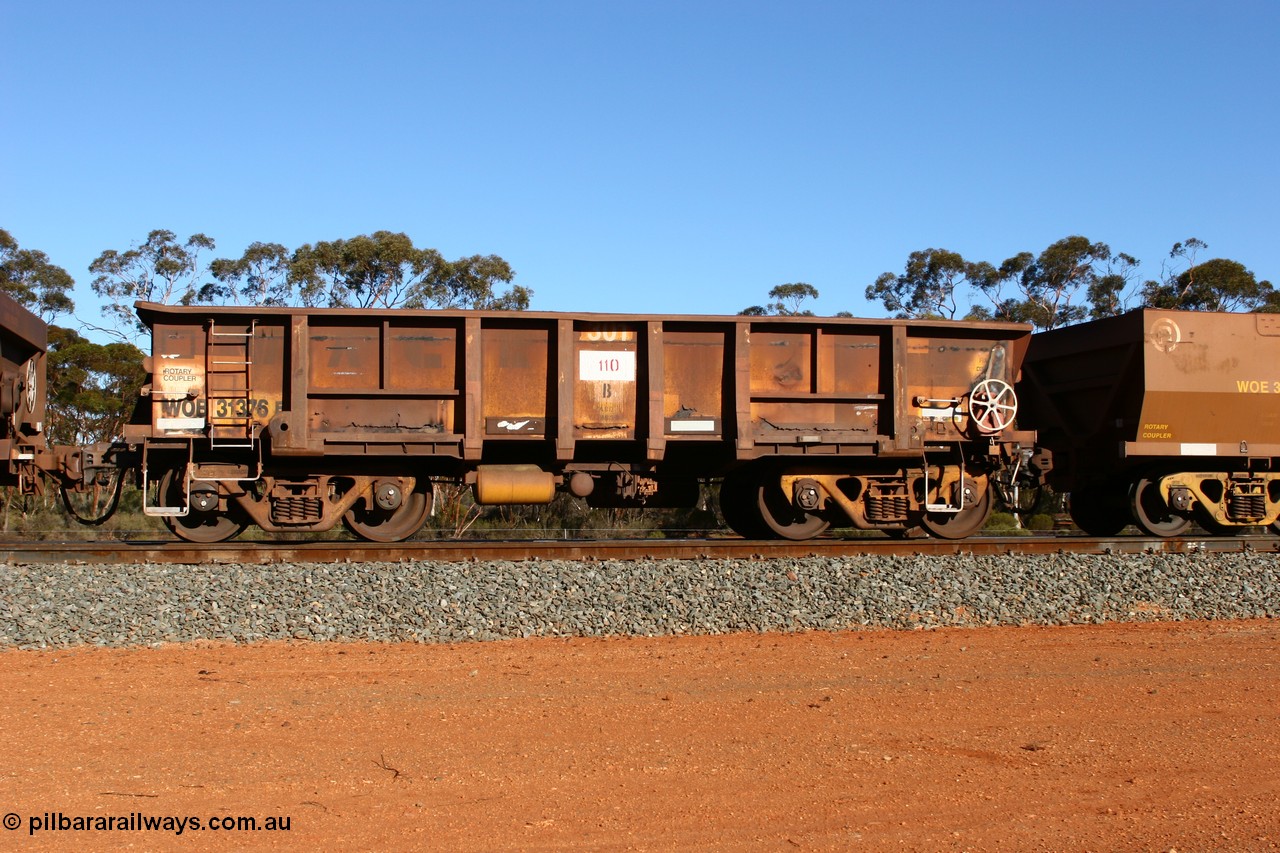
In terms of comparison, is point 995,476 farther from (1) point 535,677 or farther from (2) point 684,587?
(1) point 535,677

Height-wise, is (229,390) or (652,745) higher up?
(229,390)

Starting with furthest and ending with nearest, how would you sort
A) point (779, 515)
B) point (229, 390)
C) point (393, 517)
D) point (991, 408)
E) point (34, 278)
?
point (34, 278) < point (779, 515) < point (991, 408) < point (393, 517) < point (229, 390)

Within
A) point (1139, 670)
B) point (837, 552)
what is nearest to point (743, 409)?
point (837, 552)

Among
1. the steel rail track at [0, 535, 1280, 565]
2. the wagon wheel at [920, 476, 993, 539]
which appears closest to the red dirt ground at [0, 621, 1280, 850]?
the steel rail track at [0, 535, 1280, 565]

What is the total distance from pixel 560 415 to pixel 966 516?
5.24 meters

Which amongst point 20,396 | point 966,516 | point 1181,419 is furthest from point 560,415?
point 1181,419

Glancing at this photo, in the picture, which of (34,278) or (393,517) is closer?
(393,517)

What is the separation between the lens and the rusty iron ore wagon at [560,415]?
A: 11.3 metres

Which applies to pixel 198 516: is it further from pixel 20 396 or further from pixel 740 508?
pixel 740 508

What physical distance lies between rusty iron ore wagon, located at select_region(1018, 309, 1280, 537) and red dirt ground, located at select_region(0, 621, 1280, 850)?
510 centimetres

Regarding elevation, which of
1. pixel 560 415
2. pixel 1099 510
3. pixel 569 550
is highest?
pixel 560 415

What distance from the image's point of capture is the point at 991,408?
12.3m

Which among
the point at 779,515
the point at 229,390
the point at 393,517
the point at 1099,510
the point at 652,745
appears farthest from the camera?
the point at 1099,510

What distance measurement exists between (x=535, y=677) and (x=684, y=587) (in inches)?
94.1
